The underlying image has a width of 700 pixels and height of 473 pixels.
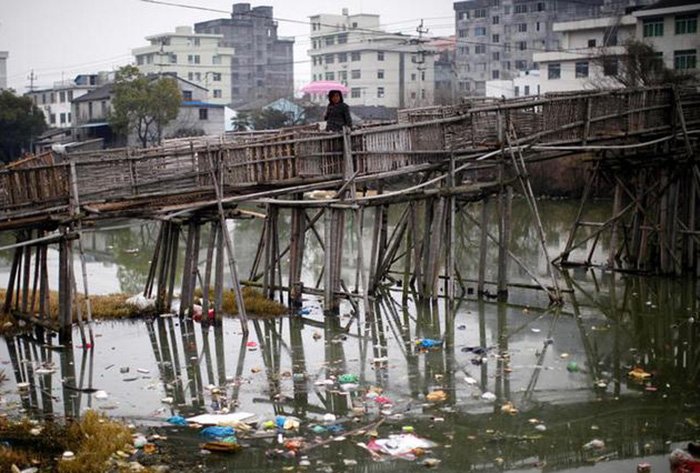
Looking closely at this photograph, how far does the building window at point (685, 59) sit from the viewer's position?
4038 centimetres

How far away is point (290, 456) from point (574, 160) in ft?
90.7

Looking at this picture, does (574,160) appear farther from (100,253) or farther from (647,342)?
(647,342)

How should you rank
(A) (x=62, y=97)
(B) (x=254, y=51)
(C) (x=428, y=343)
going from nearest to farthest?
(C) (x=428, y=343) < (A) (x=62, y=97) < (B) (x=254, y=51)

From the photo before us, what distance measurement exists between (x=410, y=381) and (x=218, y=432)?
332 centimetres

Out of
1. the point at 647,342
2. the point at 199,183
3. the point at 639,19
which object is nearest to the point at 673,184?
the point at 647,342

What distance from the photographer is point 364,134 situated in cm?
1767

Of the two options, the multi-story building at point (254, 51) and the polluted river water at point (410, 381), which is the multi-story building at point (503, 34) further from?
the polluted river water at point (410, 381)

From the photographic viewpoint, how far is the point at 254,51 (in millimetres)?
90000

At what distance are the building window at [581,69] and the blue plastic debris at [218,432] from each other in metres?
41.7

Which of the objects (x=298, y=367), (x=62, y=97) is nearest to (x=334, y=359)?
(x=298, y=367)

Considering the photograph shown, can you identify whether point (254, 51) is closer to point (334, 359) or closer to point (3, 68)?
point (3, 68)

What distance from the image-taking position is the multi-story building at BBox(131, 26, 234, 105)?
78.4m

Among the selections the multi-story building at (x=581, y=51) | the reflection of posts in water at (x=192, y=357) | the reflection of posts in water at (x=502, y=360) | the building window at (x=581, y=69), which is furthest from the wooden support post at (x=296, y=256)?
the building window at (x=581, y=69)

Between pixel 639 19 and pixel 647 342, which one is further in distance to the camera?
pixel 639 19
